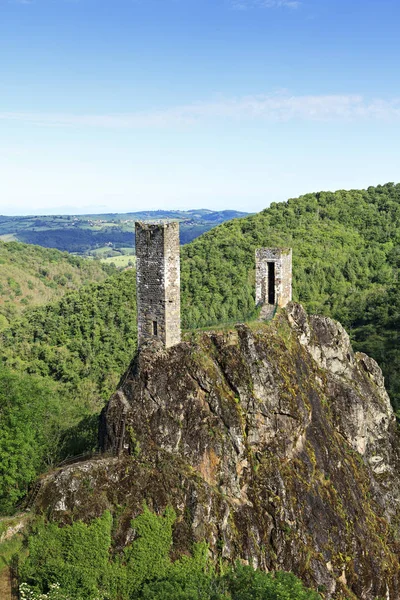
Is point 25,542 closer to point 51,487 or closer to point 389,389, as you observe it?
point 51,487

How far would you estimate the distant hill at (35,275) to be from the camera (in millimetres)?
122875

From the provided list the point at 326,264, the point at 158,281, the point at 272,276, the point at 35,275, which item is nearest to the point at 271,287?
the point at 272,276

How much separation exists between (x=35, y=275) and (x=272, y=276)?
118 metres

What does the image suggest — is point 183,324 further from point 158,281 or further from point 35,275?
point 35,275

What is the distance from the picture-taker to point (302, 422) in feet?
88.7

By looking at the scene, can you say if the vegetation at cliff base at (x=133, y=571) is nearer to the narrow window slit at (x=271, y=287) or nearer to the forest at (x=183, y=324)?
the forest at (x=183, y=324)

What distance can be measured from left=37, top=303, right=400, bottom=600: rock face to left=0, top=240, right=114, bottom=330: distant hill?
3119 inches

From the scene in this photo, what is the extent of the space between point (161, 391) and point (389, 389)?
40.8 metres

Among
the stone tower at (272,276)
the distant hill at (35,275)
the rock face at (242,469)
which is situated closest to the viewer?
the rock face at (242,469)

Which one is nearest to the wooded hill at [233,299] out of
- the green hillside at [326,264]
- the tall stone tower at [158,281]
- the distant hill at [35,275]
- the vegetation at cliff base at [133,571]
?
the green hillside at [326,264]

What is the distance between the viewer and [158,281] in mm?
25250

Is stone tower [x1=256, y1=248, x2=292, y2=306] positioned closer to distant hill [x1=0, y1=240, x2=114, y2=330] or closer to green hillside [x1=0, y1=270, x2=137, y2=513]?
green hillside [x1=0, y1=270, x2=137, y2=513]

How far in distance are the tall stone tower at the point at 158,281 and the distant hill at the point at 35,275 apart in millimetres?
78560

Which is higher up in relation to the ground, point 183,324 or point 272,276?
point 272,276
